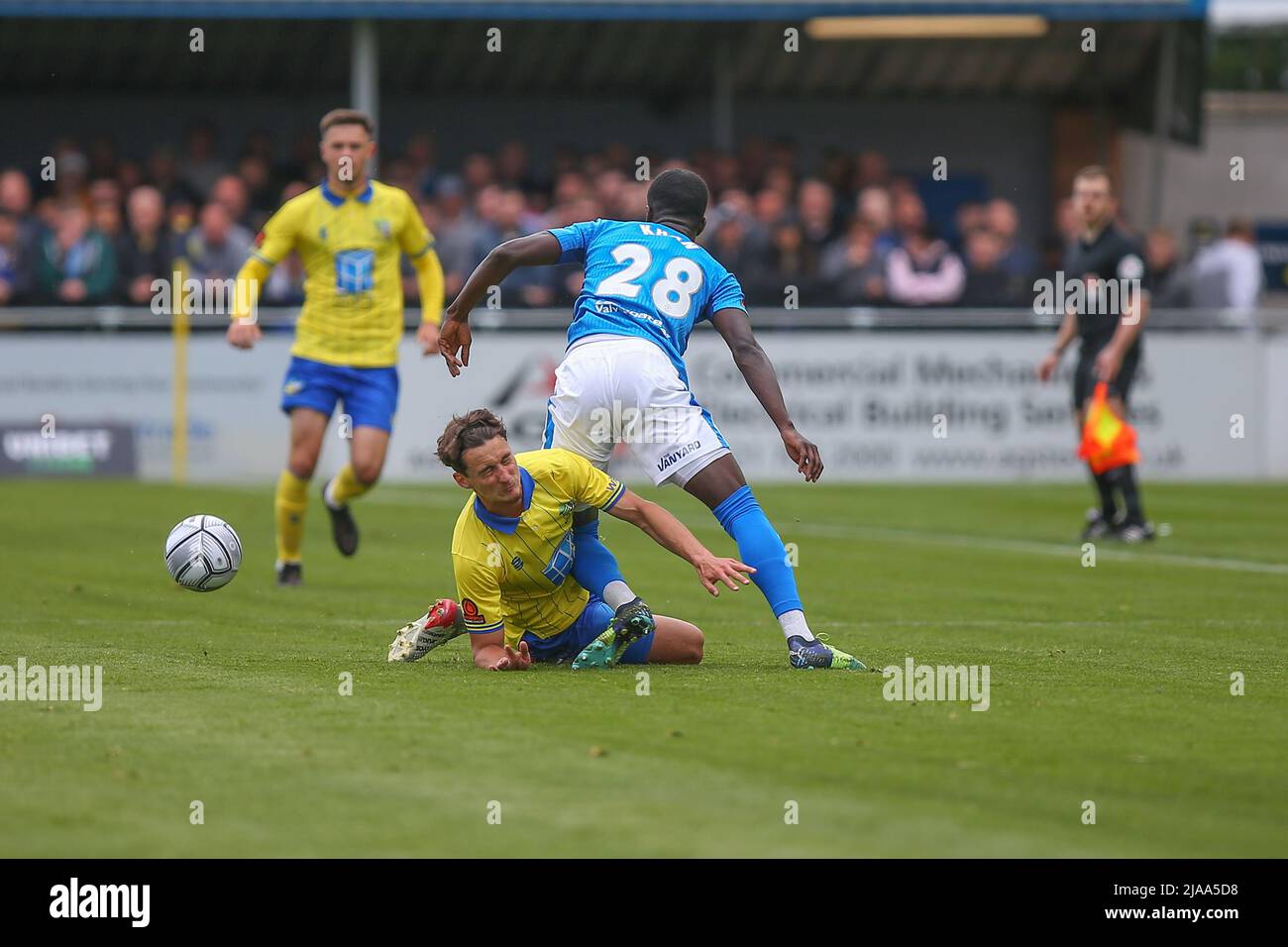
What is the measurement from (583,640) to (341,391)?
13.4ft

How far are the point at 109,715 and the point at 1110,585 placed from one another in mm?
6583

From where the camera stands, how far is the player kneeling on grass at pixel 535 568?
7211 millimetres

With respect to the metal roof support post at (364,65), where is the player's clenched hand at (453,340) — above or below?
below

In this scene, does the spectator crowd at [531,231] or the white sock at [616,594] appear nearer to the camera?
the white sock at [616,594]

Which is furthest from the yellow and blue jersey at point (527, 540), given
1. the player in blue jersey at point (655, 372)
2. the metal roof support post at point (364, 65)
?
the metal roof support post at point (364, 65)

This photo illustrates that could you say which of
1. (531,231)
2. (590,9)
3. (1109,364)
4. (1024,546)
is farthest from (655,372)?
(590,9)

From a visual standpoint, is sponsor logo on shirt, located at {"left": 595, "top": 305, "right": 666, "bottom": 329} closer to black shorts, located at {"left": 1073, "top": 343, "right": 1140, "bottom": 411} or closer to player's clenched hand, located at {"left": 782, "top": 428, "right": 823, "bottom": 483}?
player's clenched hand, located at {"left": 782, "top": 428, "right": 823, "bottom": 483}

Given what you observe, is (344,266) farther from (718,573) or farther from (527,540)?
(718,573)

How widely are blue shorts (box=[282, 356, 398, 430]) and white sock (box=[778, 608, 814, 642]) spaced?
4.23 m

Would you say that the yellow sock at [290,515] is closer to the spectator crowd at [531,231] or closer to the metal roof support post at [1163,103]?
the spectator crowd at [531,231]

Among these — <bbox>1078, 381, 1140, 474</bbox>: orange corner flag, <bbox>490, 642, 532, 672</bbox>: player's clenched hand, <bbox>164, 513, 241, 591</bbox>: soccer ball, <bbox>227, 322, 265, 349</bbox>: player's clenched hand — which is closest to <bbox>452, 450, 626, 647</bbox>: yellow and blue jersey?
<bbox>490, 642, 532, 672</bbox>: player's clenched hand

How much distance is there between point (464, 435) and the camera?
23.6 ft

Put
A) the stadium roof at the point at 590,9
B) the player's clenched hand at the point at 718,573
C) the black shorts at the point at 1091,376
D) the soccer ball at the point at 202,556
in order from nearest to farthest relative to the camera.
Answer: the player's clenched hand at the point at 718,573 → the soccer ball at the point at 202,556 → the black shorts at the point at 1091,376 → the stadium roof at the point at 590,9
